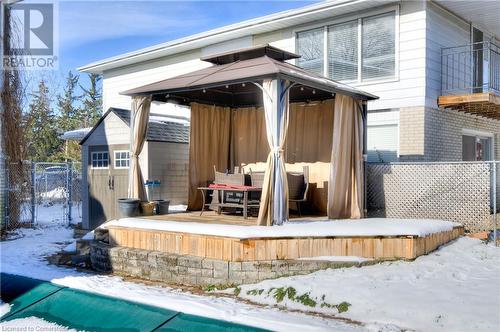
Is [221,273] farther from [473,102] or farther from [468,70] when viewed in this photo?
[468,70]

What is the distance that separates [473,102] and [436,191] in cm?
254

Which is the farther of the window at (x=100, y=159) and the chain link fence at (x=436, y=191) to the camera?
the window at (x=100, y=159)

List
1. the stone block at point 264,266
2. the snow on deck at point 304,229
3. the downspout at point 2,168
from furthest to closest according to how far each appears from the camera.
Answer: the downspout at point 2,168 < the snow on deck at point 304,229 < the stone block at point 264,266

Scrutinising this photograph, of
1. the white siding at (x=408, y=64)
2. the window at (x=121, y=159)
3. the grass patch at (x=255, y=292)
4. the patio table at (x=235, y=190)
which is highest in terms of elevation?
the white siding at (x=408, y=64)

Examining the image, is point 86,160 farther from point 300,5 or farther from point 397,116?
point 397,116

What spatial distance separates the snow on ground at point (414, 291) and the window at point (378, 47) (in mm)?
4730

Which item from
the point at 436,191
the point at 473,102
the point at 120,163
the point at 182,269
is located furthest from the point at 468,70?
the point at 120,163

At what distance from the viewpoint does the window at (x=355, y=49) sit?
10109mm

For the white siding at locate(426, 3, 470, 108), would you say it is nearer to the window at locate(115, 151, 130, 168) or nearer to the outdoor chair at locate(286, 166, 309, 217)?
the outdoor chair at locate(286, 166, 309, 217)

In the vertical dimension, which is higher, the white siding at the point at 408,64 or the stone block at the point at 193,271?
the white siding at the point at 408,64

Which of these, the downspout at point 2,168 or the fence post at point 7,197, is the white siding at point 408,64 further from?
the fence post at point 7,197

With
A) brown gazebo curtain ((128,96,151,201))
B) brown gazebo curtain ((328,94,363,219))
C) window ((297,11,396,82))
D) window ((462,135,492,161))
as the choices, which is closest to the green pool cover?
brown gazebo curtain ((128,96,151,201))

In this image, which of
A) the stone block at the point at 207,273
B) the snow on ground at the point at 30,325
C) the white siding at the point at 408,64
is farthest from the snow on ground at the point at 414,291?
the white siding at the point at 408,64

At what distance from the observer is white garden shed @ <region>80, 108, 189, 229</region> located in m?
10.8
